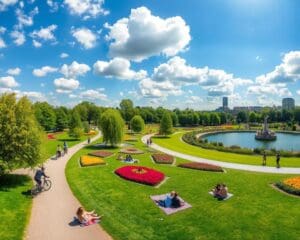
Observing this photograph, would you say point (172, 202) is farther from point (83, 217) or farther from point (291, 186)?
point (291, 186)

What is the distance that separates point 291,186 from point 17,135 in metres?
20.1

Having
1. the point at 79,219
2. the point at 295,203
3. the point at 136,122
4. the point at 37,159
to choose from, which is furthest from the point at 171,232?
the point at 136,122

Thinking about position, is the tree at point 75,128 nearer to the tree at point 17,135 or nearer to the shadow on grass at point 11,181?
the shadow on grass at point 11,181

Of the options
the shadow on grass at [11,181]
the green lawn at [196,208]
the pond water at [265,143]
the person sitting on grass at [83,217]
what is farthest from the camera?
the pond water at [265,143]

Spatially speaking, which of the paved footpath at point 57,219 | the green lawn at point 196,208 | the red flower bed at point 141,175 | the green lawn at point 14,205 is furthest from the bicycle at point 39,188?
the red flower bed at point 141,175

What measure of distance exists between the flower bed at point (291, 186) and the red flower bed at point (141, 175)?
9084mm

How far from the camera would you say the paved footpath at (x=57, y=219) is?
13000mm

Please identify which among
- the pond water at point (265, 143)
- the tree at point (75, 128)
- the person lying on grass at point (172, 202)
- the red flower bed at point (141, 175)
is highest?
the tree at point (75, 128)

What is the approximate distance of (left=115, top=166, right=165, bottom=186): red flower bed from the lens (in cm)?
2200

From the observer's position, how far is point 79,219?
1434 centimetres

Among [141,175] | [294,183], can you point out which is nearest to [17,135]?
[141,175]

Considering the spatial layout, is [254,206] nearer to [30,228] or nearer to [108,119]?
[30,228]

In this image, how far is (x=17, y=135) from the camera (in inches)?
802

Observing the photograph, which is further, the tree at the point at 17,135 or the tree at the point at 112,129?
the tree at the point at 112,129
